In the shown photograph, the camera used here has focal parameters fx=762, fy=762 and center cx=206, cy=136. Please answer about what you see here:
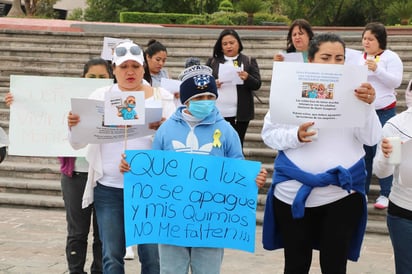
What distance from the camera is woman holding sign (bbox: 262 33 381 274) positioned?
14.0 ft

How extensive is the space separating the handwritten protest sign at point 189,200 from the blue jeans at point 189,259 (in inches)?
2.3

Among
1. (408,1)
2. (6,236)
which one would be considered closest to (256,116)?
(6,236)

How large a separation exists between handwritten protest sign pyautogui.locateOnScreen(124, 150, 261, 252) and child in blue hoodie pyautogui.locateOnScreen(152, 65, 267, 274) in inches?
2.8

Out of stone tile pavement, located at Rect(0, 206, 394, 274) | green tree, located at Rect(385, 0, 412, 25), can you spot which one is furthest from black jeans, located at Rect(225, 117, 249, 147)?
green tree, located at Rect(385, 0, 412, 25)

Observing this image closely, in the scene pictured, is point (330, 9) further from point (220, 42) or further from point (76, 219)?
point (76, 219)

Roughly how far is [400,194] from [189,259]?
1.29 metres

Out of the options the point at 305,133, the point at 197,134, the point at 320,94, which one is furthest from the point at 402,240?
the point at 197,134

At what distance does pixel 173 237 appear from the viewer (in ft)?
14.8

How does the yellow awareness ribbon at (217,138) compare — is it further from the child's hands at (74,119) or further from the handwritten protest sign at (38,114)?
the handwritten protest sign at (38,114)

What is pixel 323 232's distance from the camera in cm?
434

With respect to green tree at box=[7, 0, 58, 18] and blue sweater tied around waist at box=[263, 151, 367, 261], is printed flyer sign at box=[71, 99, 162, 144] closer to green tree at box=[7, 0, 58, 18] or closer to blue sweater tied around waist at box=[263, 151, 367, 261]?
blue sweater tied around waist at box=[263, 151, 367, 261]

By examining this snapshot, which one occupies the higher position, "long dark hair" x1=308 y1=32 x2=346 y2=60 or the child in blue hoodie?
"long dark hair" x1=308 y1=32 x2=346 y2=60

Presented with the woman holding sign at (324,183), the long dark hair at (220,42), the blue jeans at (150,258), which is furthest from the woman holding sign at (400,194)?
the long dark hair at (220,42)

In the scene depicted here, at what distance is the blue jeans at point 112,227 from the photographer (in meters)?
4.84
